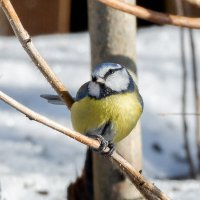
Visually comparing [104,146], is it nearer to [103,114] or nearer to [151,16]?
[103,114]

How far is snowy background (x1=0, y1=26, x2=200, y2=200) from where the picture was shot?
11.1 ft

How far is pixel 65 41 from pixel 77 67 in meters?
0.55

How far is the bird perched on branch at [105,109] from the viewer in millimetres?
2385

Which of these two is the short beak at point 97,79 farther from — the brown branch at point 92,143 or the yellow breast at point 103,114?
the brown branch at point 92,143

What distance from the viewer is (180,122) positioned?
432 cm

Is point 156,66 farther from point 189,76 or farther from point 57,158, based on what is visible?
point 57,158

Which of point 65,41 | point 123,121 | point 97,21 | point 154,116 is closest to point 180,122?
point 154,116

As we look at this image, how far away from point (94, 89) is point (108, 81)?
5 centimetres

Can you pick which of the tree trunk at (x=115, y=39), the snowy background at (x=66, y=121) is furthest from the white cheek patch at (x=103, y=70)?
the snowy background at (x=66, y=121)

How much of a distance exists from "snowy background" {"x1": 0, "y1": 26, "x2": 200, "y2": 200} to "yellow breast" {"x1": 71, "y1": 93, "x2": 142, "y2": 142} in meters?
0.89

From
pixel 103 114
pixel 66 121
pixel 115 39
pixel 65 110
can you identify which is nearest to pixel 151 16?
pixel 103 114

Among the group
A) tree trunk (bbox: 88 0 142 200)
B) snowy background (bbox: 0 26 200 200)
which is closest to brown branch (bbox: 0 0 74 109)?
tree trunk (bbox: 88 0 142 200)

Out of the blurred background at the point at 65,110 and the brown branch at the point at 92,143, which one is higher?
the brown branch at the point at 92,143

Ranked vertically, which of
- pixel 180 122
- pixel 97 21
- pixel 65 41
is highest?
pixel 97 21
